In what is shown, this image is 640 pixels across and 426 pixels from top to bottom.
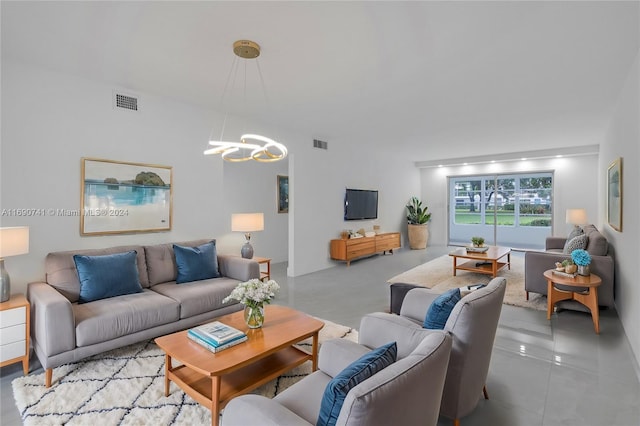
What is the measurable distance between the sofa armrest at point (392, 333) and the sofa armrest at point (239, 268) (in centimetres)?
208

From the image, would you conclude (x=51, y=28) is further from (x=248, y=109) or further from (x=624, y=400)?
(x=624, y=400)

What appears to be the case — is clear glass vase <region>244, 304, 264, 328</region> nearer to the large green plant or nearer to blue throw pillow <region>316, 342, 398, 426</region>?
blue throw pillow <region>316, 342, 398, 426</region>

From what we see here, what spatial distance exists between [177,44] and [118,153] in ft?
5.45

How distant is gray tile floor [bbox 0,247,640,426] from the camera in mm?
2096

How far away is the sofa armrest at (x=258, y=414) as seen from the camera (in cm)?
124

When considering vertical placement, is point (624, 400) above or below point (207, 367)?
below

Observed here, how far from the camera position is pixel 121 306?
287 cm

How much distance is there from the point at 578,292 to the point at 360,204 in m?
4.69

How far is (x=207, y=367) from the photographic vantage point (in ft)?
6.36

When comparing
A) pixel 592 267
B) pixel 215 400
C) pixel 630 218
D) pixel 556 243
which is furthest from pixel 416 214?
A: pixel 215 400

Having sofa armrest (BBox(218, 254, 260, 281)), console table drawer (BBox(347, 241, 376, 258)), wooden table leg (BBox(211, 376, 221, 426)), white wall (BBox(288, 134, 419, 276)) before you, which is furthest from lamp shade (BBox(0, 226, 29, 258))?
console table drawer (BBox(347, 241, 376, 258))

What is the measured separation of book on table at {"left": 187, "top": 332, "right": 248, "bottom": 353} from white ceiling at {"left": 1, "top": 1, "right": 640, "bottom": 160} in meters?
2.31

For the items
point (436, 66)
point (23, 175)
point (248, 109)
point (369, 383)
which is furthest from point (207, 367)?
point (248, 109)

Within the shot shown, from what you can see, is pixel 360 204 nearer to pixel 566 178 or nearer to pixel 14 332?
pixel 566 178
